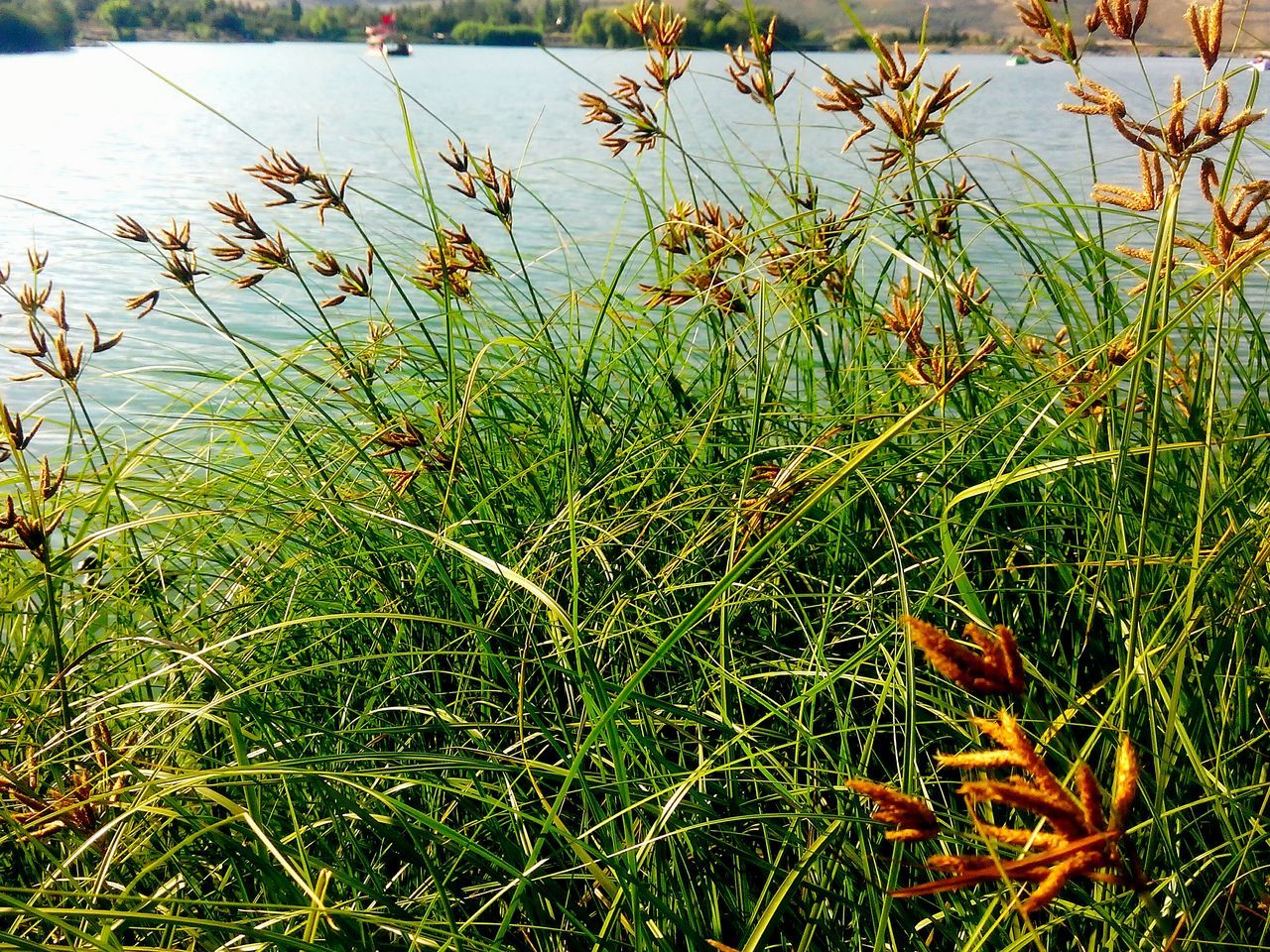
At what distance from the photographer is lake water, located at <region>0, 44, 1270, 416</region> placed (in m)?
5.15

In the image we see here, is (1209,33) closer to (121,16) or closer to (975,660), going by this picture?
(975,660)

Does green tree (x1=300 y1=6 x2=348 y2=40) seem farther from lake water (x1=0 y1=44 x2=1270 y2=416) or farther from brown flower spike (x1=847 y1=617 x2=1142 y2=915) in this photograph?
brown flower spike (x1=847 y1=617 x2=1142 y2=915)

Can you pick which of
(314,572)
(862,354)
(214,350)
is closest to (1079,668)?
(862,354)

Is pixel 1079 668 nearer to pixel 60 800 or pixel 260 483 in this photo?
pixel 60 800

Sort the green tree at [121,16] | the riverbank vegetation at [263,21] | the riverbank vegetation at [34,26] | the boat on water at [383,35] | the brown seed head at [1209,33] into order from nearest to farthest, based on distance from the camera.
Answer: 1. the brown seed head at [1209,33]
2. the boat on water at [383,35]
3. the riverbank vegetation at [34,26]
4. the green tree at [121,16]
5. the riverbank vegetation at [263,21]

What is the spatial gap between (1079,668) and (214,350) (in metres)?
5.50

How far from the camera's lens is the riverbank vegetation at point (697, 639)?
1219 millimetres

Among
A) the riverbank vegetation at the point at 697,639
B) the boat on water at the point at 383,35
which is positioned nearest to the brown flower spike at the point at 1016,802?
the riverbank vegetation at the point at 697,639

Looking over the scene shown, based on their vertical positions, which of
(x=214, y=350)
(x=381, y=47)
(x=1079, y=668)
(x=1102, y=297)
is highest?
(x=381, y=47)

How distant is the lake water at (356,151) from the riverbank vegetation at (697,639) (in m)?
0.36

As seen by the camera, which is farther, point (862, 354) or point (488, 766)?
point (862, 354)

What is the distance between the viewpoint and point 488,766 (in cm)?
128

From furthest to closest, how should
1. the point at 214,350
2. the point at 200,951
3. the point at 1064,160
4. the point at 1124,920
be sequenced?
the point at 1064,160
the point at 214,350
the point at 200,951
the point at 1124,920

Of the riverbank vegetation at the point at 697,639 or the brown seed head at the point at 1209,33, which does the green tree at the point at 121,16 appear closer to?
the riverbank vegetation at the point at 697,639
